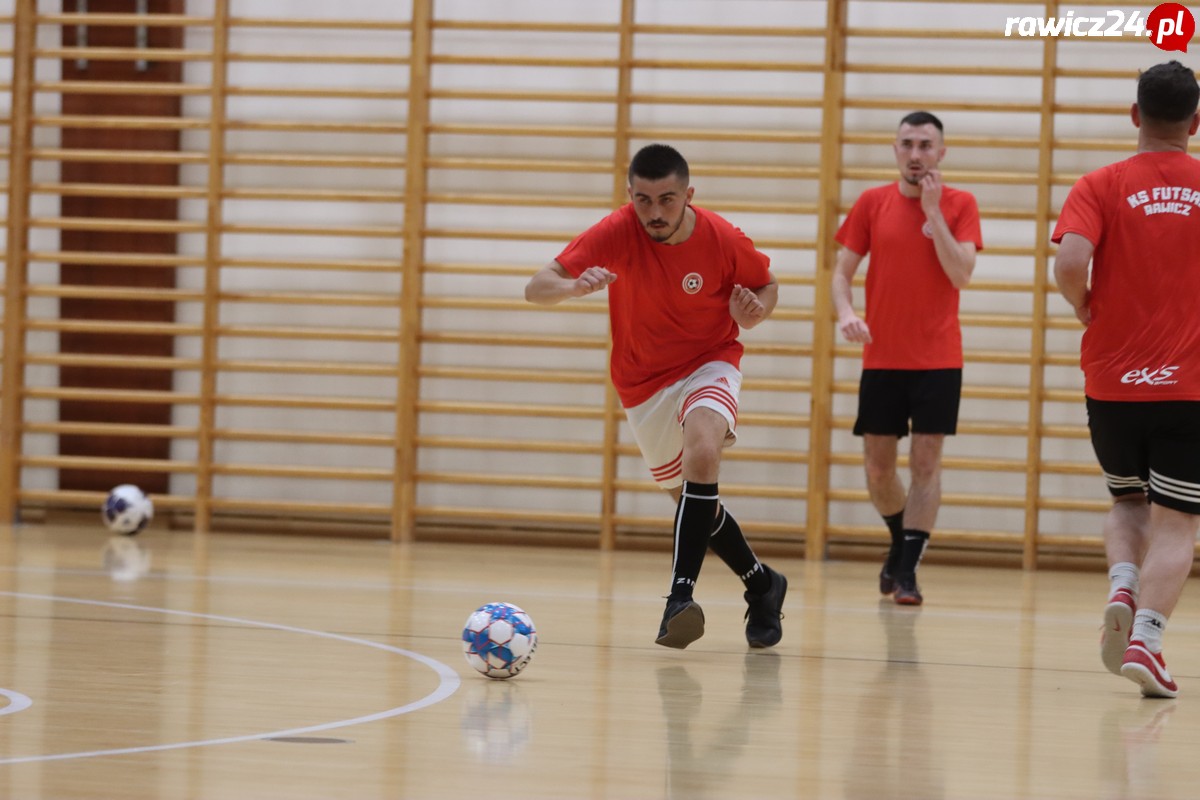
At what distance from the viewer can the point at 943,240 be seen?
5.80m

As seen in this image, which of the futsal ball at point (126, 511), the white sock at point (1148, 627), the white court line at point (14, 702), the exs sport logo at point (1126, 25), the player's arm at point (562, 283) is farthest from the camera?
the futsal ball at point (126, 511)

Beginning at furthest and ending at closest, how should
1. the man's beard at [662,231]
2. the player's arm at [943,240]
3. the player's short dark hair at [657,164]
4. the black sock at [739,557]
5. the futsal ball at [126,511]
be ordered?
the futsal ball at [126,511] → the player's arm at [943,240] → the black sock at [739,557] → the man's beard at [662,231] → the player's short dark hair at [657,164]

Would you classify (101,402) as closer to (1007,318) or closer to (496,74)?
(496,74)

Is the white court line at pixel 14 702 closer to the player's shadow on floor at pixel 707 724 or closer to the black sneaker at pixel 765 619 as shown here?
the player's shadow on floor at pixel 707 724

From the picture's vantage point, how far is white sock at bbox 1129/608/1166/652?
3801mm

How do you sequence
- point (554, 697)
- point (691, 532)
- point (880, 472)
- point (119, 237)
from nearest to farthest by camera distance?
point (554, 697) < point (691, 532) < point (880, 472) < point (119, 237)

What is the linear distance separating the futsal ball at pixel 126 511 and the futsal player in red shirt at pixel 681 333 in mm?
3796

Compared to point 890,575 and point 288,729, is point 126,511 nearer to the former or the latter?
point 890,575

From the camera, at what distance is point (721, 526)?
4.61 metres

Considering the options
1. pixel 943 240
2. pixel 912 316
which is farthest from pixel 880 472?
pixel 943 240

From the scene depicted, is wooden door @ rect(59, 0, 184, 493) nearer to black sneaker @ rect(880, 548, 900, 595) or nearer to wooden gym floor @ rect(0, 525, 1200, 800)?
wooden gym floor @ rect(0, 525, 1200, 800)

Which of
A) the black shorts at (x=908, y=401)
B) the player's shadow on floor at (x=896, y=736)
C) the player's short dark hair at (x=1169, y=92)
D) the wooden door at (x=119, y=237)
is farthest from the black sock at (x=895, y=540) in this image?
the wooden door at (x=119, y=237)

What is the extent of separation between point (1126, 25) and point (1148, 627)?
4.60 m

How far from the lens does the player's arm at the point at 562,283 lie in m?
4.05
